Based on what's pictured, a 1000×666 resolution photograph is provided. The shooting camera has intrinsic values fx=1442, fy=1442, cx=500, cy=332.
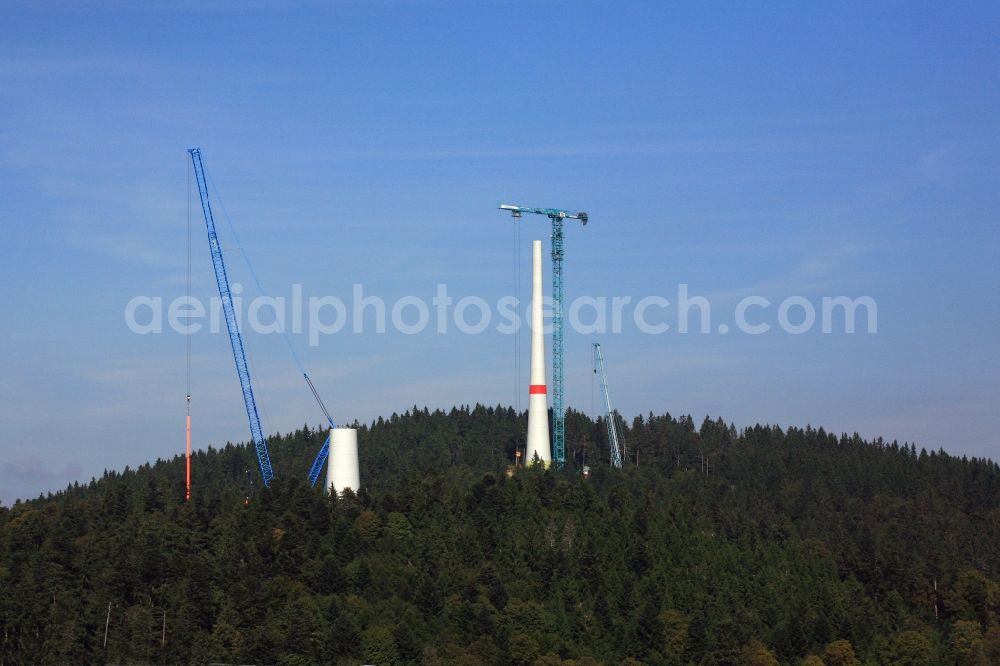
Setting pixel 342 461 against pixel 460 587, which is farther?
pixel 342 461

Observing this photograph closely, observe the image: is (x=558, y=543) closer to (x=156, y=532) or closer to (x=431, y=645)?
(x=431, y=645)

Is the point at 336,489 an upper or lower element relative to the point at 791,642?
upper

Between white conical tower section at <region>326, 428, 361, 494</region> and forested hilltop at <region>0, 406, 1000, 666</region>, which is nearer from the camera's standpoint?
forested hilltop at <region>0, 406, 1000, 666</region>

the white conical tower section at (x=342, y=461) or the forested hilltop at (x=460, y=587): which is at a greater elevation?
the white conical tower section at (x=342, y=461)

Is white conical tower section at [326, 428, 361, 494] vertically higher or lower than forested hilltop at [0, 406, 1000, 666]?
higher

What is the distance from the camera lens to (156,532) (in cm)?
17600

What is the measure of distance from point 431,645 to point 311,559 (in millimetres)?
28379

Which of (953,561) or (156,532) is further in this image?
(953,561)

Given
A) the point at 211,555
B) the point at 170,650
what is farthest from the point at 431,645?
the point at 211,555

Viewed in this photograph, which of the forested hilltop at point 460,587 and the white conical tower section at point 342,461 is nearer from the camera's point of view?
the forested hilltop at point 460,587

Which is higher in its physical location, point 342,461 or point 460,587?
point 342,461

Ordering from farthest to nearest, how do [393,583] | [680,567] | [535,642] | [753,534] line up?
1. [753,534]
2. [680,567]
3. [393,583]
4. [535,642]

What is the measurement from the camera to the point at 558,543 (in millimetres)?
179500

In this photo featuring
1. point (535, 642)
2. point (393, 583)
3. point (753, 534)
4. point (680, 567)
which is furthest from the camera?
point (753, 534)
